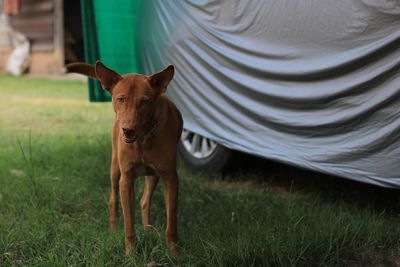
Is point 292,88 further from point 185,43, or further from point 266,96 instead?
point 185,43

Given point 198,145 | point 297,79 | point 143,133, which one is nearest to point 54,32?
point 198,145

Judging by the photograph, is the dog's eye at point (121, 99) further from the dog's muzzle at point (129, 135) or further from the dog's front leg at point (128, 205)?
the dog's front leg at point (128, 205)

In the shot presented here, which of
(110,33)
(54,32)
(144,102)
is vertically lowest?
(54,32)

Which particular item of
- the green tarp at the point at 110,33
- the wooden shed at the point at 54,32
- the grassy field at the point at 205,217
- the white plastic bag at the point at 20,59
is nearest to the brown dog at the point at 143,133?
the grassy field at the point at 205,217

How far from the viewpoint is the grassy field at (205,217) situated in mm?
2549

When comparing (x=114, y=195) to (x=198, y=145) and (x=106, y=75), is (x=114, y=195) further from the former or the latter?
(x=198, y=145)

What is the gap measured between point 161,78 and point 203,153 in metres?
2.13

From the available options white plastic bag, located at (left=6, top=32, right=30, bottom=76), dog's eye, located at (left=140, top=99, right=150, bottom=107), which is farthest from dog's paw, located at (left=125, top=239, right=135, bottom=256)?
white plastic bag, located at (left=6, top=32, right=30, bottom=76)

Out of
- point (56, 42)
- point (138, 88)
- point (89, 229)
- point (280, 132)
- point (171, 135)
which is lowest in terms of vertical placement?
point (56, 42)

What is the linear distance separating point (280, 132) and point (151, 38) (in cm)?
189

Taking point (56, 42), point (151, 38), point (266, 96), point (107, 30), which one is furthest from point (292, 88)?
point (56, 42)

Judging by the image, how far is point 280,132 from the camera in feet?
12.0

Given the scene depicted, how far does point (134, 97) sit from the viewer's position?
7.88 feet

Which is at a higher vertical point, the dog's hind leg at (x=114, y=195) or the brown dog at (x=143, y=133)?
the brown dog at (x=143, y=133)
